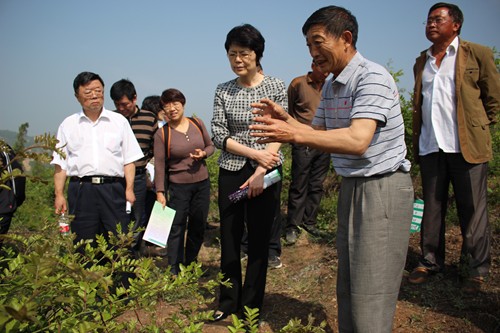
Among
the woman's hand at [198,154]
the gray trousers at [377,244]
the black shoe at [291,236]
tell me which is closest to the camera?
the gray trousers at [377,244]

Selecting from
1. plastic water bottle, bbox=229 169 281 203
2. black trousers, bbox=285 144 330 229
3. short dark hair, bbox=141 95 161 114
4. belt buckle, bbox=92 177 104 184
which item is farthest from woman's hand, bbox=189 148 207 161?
short dark hair, bbox=141 95 161 114

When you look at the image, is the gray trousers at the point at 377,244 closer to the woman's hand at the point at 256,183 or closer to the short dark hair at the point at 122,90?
the woman's hand at the point at 256,183

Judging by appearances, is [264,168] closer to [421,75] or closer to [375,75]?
[375,75]

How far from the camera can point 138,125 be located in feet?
16.1

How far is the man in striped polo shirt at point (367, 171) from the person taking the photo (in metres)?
2.08

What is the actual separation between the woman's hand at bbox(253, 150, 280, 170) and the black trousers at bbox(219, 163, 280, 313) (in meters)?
0.11

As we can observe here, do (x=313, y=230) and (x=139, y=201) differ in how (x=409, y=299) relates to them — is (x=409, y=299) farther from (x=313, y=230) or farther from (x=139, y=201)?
(x=139, y=201)

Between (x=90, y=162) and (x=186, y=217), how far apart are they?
4.20 feet

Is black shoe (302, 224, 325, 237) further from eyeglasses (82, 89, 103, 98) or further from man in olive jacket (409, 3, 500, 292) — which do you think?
eyeglasses (82, 89, 103, 98)

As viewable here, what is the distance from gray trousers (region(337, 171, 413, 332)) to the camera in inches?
87.1

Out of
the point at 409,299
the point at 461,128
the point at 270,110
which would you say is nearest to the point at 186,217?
the point at 409,299

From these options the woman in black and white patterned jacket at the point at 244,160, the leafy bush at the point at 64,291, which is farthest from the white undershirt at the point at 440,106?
the leafy bush at the point at 64,291

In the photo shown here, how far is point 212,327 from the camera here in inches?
127

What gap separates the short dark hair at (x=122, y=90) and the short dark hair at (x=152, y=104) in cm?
92
